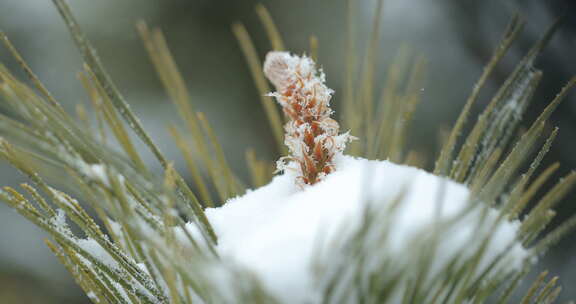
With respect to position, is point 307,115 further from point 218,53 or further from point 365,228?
point 218,53

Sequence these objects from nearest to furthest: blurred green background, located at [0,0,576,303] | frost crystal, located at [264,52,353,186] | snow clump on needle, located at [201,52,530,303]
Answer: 1. snow clump on needle, located at [201,52,530,303]
2. frost crystal, located at [264,52,353,186]
3. blurred green background, located at [0,0,576,303]

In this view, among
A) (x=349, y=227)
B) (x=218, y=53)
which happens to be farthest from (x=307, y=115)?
(x=218, y=53)

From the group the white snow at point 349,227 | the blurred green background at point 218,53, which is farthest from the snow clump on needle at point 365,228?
the blurred green background at point 218,53

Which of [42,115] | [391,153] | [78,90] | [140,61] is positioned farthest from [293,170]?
[78,90]

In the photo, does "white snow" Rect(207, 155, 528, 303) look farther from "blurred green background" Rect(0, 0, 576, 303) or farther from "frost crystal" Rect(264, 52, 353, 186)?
"blurred green background" Rect(0, 0, 576, 303)

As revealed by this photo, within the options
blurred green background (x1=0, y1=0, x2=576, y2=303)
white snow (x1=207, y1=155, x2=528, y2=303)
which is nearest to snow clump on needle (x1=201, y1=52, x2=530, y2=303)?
white snow (x1=207, y1=155, x2=528, y2=303)

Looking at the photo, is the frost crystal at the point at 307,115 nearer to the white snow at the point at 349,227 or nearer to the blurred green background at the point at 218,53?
the white snow at the point at 349,227
